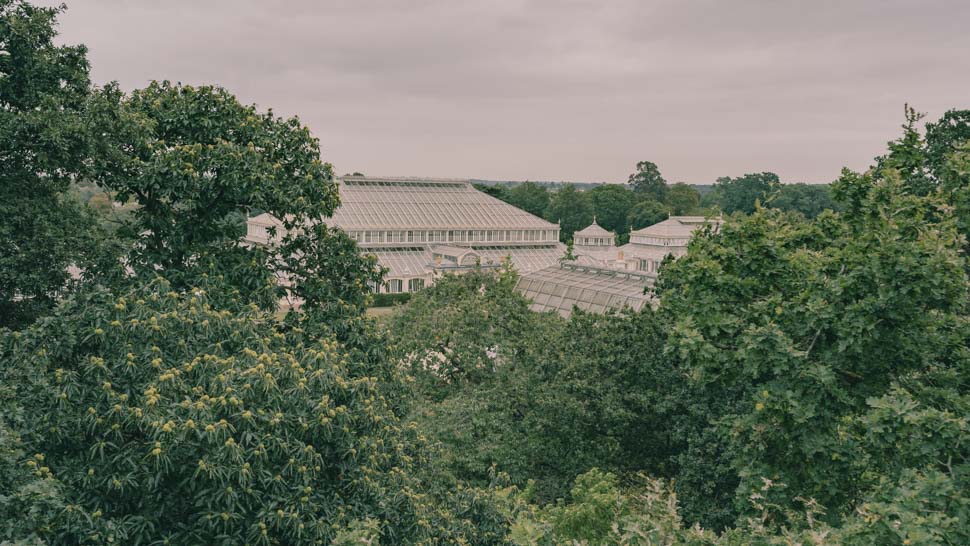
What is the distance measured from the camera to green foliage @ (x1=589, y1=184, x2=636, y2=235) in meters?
128

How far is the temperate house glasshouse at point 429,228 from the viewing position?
248ft

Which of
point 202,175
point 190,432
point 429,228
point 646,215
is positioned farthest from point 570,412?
point 646,215

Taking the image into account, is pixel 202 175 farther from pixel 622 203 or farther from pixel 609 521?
pixel 622 203

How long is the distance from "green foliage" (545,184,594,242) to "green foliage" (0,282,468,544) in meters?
116

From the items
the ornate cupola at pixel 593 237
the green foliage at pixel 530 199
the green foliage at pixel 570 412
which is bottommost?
the green foliage at pixel 570 412

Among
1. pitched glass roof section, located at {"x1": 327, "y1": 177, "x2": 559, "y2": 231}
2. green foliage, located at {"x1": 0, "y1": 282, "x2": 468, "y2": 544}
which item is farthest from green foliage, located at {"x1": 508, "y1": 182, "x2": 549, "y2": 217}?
green foliage, located at {"x1": 0, "y1": 282, "x2": 468, "y2": 544}

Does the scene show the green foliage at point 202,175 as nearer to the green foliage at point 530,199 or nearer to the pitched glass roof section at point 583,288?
the pitched glass roof section at point 583,288

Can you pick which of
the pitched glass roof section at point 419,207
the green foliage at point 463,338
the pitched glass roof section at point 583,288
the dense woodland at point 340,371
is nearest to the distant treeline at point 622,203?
the pitched glass roof section at point 419,207

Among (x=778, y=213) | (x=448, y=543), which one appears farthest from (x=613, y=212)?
(x=448, y=543)

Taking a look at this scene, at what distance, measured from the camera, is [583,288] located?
38594 millimetres

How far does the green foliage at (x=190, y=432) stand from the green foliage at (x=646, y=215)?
11449cm

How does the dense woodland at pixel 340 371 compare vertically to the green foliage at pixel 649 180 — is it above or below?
below

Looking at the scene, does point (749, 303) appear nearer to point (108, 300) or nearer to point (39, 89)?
point (108, 300)

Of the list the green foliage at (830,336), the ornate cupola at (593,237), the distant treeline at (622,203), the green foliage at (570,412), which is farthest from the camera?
the distant treeline at (622,203)
